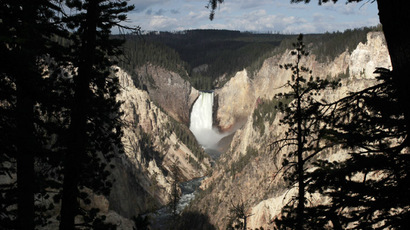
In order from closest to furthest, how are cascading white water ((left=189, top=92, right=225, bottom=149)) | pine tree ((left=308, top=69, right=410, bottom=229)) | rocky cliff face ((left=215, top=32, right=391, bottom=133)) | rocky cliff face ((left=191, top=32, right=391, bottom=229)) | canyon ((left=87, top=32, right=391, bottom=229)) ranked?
pine tree ((left=308, top=69, right=410, bottom=229)), rocky cliff face ((left=191, top=32, right=391, bottom=229)), canyon ((left=87, top=32, right=391, bottom=229)), rocky cliff face ((left=215, top=32, right=391, bottom=133)), cascading white water ((left=189, top=92, right=225, bottom=149))

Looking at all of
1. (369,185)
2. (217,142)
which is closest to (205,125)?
(217,142)

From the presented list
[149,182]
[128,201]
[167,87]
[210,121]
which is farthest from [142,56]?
[128,201]

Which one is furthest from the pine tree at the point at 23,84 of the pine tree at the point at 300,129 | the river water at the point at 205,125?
the river water at the point at 205,125

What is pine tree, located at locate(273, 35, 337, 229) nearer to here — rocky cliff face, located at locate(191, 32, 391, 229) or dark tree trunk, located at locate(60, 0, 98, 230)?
dark tree trunk, located at locate(60, 0, 98, 230)

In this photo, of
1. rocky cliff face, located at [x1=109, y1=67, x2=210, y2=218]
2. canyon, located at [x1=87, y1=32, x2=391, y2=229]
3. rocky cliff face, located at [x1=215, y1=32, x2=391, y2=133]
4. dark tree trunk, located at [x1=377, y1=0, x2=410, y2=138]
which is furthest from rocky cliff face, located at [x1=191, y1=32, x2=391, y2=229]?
dark tree trunk, located at [x1=377, y1=0, x2=410, y2=138]

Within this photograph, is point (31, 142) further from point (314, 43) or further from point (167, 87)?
point (167, 87)

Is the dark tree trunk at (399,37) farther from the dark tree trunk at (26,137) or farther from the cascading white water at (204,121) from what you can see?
the cascading white water at (204,121)
